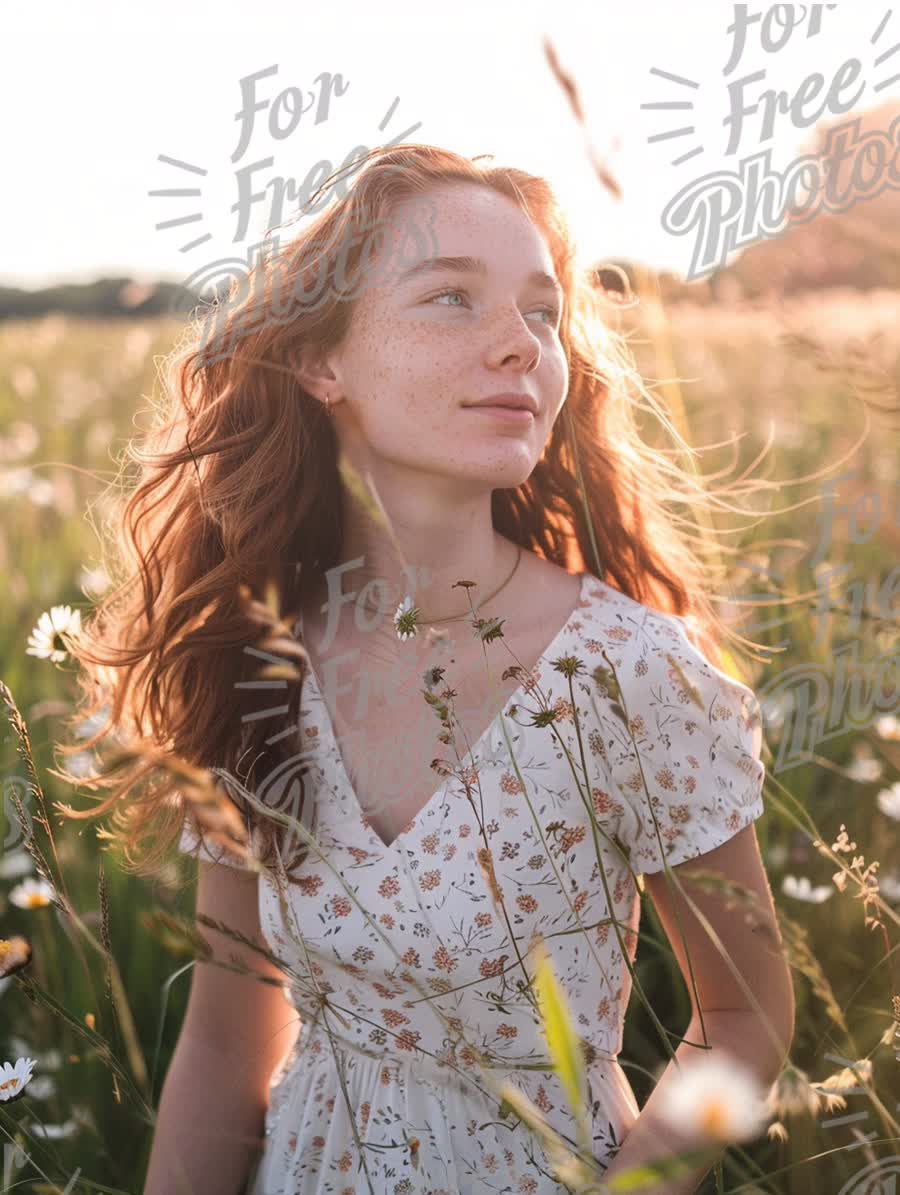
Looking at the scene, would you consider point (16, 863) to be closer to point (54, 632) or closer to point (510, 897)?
point (54, 632)

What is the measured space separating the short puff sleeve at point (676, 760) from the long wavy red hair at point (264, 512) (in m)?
0.20

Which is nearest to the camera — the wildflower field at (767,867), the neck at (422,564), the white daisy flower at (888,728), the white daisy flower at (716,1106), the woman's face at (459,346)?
the white daisy flower at (716,1106)

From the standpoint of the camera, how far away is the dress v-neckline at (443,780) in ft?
4.62

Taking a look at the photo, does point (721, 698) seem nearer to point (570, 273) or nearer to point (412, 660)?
point (412, 660)

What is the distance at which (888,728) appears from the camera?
1.85 meters

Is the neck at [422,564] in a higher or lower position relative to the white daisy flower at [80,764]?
higher

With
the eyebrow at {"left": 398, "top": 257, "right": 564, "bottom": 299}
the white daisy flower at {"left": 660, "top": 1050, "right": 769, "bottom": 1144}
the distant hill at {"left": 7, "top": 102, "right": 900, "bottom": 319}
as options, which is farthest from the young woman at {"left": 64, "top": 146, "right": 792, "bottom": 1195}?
the white daisy flower at {"left": 660, "top": 1050, "right": 769, "bottom": 1144}

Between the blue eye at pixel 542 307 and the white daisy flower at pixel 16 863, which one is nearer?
the blue eye at pixel 542 307

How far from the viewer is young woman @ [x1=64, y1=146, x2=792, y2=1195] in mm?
1360

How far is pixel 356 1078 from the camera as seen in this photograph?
1.48m

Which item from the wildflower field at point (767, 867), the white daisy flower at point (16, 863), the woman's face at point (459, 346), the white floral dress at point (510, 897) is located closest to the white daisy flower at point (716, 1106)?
the wildflower field at point (767, 867)

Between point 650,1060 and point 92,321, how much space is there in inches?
500

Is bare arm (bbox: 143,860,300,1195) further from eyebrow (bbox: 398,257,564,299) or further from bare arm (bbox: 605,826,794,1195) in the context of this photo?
eyebrow (bbox: 398,257,564,299)

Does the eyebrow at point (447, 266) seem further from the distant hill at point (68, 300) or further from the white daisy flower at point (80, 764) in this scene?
the distant hill at point (68, 300)
